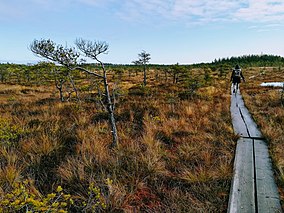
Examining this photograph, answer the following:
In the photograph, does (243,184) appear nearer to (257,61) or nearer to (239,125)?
(239,125)

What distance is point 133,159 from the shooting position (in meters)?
3.77

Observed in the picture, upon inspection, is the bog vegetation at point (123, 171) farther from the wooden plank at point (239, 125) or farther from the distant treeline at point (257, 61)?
the distant treeline at point (257, 61)

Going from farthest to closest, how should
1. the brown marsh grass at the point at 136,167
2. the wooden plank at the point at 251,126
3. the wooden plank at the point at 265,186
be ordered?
the wooden plank at the point at 251,126 → the brown marsh grass at the point at 136,167 → the wooden plank at the point at 265,186

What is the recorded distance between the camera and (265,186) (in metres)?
2.87

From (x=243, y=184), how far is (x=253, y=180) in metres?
0.22

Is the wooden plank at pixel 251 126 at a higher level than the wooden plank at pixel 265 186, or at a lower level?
higher

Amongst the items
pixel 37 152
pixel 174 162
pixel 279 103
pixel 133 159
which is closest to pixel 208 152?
pixel 174 162

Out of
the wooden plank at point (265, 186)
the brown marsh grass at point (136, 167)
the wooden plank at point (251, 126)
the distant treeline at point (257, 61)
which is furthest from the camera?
the distant treeline at point (257, 61)

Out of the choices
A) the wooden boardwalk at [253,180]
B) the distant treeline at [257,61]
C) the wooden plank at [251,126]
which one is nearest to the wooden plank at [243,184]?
the wooden boardwalk at [253,180]

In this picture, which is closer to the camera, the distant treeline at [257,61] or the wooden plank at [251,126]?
the wooden plank at [251,126]

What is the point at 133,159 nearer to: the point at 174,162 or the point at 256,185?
the point at 174,162

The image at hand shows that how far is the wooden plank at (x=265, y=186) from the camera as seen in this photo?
8.03 feet

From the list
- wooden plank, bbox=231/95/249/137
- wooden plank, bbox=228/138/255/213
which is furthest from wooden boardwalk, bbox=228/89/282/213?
wooden plank, bbox=231/95/249/137

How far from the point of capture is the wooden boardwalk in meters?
2.48
